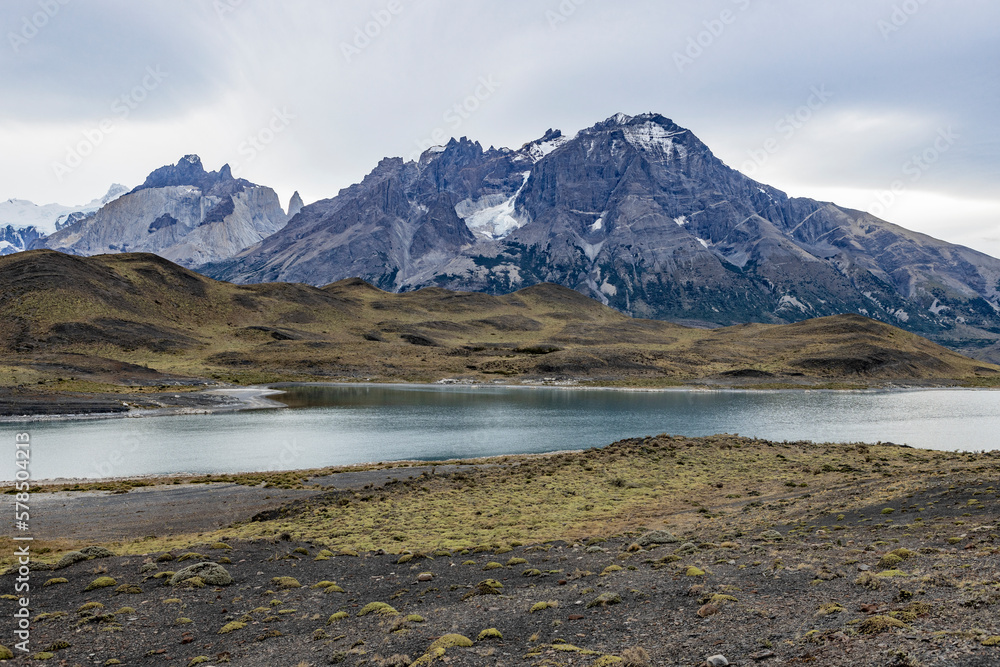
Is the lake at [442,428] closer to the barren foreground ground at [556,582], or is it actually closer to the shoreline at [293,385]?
the shoreline at [293,385]

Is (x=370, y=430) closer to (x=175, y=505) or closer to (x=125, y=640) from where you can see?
(x=175, y=505)

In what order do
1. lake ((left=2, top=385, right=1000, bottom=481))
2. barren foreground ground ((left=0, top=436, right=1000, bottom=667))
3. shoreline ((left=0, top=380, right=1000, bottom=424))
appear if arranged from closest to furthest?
barren foreground ground ((left=0, top=436, right=1000, bottom=667)) → lake ((left=2, top=385, right=1000, bottom=481)) → shoreline ((left=0, top=380, right=1000, bottom=424))

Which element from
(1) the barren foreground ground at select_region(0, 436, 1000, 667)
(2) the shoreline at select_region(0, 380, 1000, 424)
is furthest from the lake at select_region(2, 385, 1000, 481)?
(1) the barren foreground ground at select_region(0, 436, 1000, 667)

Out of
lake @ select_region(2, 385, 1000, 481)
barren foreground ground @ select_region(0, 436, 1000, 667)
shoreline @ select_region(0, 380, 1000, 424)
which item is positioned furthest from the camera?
shoreline @ select_region(0, 380, 1000, 424)

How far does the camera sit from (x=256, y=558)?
25344mm

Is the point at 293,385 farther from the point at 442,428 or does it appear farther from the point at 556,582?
the point at 556,582

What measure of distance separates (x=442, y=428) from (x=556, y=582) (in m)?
69.4

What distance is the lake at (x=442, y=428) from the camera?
6359cm

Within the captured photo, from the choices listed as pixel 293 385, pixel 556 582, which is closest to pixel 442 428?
pixel 556 582

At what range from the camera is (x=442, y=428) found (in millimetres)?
89625

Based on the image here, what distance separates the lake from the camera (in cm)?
6359

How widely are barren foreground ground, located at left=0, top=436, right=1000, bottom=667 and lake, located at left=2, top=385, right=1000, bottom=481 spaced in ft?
88.1

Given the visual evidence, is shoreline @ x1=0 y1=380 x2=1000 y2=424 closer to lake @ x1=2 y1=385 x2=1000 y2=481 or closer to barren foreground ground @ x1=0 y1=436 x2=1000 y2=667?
lake @ x1=2 y1=385 x2=1000 y2=481

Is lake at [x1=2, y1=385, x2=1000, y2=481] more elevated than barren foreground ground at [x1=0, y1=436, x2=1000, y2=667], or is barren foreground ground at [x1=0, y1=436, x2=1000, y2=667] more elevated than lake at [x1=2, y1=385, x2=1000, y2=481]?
barren foreground ground at [x1=0, y1=436, x2=1000, y2=667]
